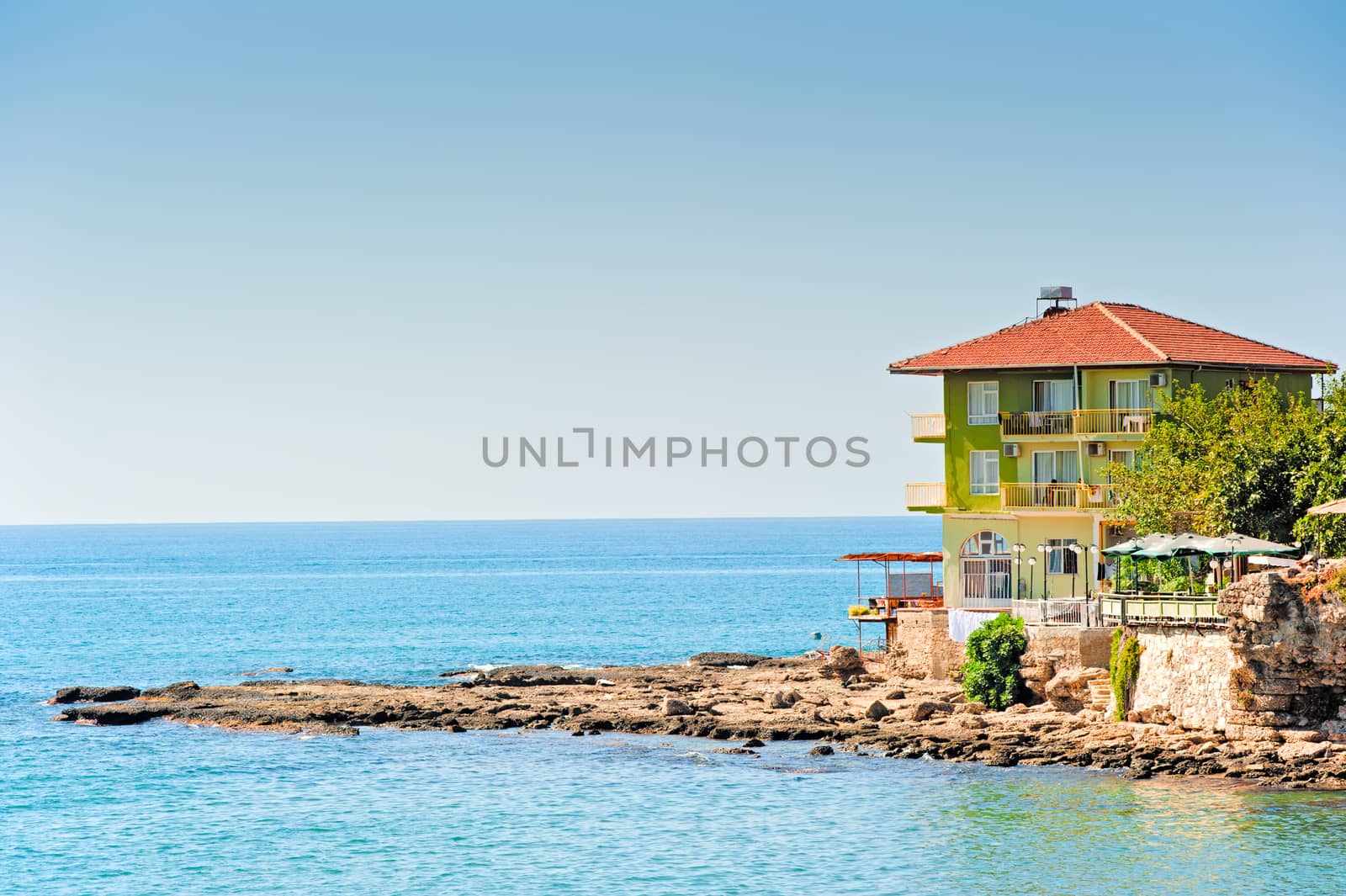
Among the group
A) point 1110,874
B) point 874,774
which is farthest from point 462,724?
point 1110,874

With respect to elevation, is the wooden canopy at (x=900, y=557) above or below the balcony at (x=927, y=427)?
below

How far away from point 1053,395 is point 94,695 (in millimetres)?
40536

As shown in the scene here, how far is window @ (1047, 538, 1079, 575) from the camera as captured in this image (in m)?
55.9

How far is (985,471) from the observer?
2350 inches

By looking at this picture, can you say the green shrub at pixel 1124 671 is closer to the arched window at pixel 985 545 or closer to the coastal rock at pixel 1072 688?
the coastal rock at pixel 1072 688

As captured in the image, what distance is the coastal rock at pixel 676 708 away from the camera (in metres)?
51.8

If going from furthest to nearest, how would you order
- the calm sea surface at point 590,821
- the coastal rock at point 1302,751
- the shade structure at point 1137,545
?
the shade structure at point 1137,545, the coastal rock at point 1302,751, the calm sea surface at point 590,821

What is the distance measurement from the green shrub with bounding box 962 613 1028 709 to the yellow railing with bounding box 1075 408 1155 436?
36.7ft

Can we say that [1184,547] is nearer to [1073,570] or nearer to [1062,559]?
[1073,570]

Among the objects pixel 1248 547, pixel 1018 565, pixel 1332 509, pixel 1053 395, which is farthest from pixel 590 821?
pixel 1053 395

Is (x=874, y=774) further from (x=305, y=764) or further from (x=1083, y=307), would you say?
(x=1083, y=307)

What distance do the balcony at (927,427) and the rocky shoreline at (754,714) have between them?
932 centimetres

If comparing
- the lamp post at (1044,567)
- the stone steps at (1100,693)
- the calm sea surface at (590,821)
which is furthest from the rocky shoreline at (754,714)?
the lamp post at (1044,567)

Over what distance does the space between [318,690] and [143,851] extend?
25.8 metres
